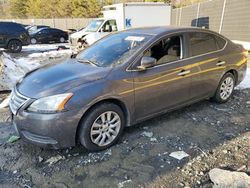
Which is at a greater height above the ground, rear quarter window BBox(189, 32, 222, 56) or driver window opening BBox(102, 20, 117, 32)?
rear quarter window BBox(189, 32, 222, 56)

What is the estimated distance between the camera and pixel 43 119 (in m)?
3.21

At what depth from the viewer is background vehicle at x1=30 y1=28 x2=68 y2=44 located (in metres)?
21.5

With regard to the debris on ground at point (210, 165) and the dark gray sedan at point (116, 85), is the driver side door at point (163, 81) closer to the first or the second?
the dark gray sedan at point (116, 85)

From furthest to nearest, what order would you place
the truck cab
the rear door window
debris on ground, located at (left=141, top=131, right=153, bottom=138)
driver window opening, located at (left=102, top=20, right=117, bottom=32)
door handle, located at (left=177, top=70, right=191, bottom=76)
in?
driver window opening, located at (left=102, top=20, right=117, bottom=32), the truck cab, the rear door window, door handle, located at (left=177, top=70, right=191, bottom=76), debris on ground, located at (left=141, top=131, right=153, bottom=138)

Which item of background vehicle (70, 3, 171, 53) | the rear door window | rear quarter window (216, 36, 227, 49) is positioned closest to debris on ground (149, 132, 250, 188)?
Result: the rear door window

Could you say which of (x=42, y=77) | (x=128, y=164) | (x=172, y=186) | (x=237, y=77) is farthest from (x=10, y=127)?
(x=237, y=77)

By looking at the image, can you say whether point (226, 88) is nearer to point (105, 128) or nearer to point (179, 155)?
point (179, 155)

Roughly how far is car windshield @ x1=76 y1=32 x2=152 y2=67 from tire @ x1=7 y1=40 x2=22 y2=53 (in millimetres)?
Answer: 11605

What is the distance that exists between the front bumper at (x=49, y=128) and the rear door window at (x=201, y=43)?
243 centimetres

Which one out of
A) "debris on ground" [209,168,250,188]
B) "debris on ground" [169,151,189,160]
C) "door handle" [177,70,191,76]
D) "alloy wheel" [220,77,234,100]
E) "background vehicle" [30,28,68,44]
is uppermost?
"door handle" [177,70,191,76]

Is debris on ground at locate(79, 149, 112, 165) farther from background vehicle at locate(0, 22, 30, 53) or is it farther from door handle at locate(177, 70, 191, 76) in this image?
background vehicle at locate(0, 22, 30, 53)

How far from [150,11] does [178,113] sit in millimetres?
11969

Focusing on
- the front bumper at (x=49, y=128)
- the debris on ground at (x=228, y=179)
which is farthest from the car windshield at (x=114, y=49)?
the debris on ground at (x=228, y=179)

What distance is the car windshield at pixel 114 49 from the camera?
4.00m
